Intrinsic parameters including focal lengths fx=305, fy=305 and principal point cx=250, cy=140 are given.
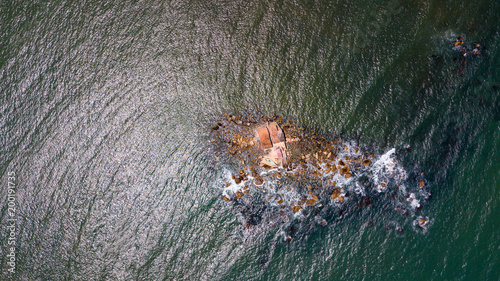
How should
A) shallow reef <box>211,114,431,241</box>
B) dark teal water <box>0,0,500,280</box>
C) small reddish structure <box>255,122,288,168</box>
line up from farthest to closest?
small reddish structure <box>255,122,288,168</box>
shallow reef <box>211,114,431,241</box>
dark teal water <box>0,0,500,280</box>

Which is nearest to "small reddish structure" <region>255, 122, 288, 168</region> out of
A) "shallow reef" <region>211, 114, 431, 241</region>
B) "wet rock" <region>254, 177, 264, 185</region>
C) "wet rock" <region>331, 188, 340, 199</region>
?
"shallow reef" <region>211, 114, 431, 241</region>

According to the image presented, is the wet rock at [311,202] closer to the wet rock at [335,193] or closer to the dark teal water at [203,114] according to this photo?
the wet rock at [335,193]

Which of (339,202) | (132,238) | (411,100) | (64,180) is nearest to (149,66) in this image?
(64,180)

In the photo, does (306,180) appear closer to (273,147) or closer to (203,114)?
(273,147)

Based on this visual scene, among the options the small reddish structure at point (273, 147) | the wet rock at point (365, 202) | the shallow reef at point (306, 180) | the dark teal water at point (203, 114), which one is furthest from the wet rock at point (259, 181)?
the wet rock at point (365, 202)

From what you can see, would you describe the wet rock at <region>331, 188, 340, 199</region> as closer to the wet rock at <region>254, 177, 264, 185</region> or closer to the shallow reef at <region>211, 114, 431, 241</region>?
the shallow reef at <region>211, 114, 431, 241</region>

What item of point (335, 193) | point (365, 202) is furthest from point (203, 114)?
point (365, 202)

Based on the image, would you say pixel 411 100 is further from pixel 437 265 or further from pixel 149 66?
pixel 149 66

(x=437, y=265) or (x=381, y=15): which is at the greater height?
(x=381, y=15)
